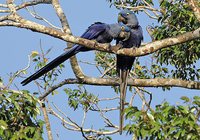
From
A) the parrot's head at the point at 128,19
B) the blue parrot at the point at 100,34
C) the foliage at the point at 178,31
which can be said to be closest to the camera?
the blue parrot at the point at 100,34

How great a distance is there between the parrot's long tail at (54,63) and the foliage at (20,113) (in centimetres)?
33

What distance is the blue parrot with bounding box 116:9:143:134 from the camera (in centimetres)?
738

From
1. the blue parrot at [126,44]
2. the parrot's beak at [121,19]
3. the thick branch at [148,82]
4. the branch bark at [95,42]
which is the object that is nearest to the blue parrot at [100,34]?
the blue parrot at [126,44]

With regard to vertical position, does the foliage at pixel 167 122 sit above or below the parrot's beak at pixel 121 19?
below

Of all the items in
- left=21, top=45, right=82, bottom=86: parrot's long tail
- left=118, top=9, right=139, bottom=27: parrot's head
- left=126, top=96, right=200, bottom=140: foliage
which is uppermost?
left=118, top=9, right=139, bottom=27: parrot's head

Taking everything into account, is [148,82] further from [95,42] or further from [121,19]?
[121,19]

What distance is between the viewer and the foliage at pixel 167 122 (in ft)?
18.0

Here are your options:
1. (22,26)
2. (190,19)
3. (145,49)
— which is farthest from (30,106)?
(190,19)

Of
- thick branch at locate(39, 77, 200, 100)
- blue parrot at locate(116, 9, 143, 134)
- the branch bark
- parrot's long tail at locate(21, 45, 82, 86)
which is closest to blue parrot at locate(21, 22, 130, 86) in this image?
parrot's long tail at locate(21, 45, 82, 86)

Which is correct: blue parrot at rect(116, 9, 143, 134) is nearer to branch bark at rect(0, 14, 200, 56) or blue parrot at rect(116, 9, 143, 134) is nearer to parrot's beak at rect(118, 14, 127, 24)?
parrot's beak at rect(118, 14, 127, 24)

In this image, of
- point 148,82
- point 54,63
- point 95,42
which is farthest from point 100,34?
point 95,42

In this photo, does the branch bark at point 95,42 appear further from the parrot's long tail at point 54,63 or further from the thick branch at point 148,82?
the parrot's long tail at point 54,63

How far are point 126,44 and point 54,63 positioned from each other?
1087 mm

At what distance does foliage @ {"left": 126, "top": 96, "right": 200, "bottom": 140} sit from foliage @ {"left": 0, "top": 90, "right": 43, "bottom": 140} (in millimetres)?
1061
